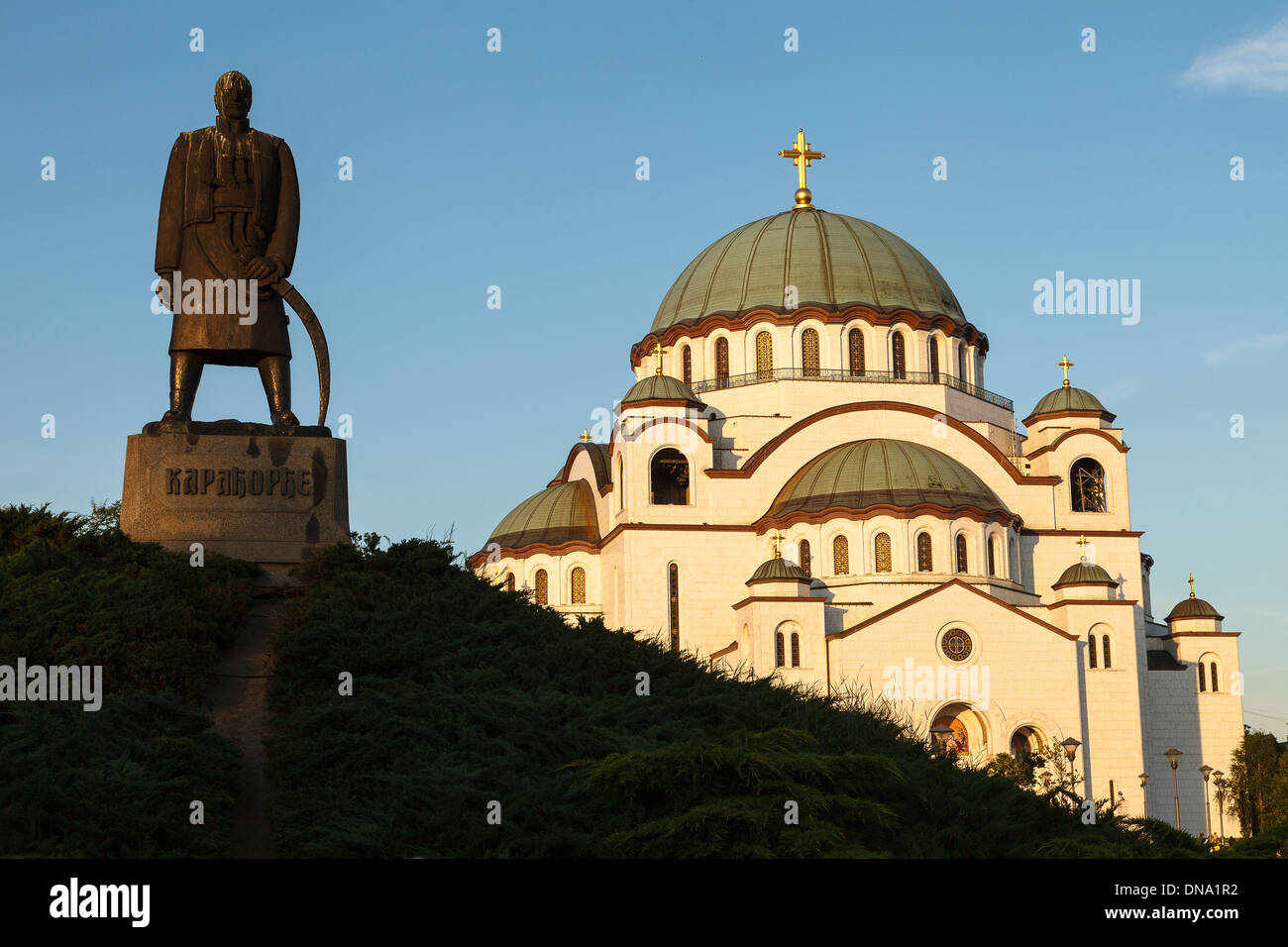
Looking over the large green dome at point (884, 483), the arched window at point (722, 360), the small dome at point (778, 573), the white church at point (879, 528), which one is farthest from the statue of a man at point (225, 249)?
the arched window at point (722, 360)

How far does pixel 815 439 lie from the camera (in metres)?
46.2

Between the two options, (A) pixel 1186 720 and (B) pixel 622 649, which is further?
(A) pixel 1186 720

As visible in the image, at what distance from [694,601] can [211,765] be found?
31176mm

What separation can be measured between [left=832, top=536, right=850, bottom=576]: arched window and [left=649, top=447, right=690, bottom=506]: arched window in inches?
180

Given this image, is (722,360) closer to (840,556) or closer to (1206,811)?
(840,556)

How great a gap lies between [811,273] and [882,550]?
9927mm

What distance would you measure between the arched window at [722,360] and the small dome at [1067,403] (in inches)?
344

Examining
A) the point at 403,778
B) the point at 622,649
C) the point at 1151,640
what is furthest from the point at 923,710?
the point at 403,778

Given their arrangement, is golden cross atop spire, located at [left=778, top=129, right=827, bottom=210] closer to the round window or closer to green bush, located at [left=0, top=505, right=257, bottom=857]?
the round window

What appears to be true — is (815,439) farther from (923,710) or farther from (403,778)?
(403,778)

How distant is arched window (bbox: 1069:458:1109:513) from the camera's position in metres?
47.7

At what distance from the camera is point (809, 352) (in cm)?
4819

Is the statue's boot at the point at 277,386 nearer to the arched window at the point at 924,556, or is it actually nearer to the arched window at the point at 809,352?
the arched window at the point at 924,556

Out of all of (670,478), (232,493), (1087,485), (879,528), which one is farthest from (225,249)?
(1087,485)
